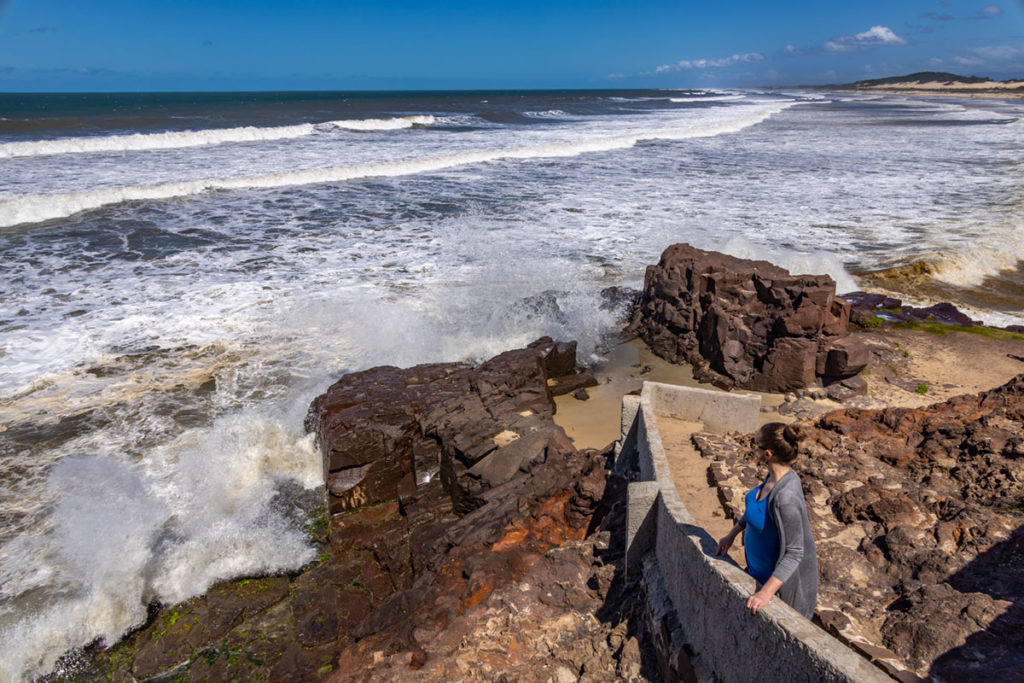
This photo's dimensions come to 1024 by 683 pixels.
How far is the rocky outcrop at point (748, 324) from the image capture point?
839 centimetres

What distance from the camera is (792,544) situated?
3.18 meters

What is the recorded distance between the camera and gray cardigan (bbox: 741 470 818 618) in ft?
10.4

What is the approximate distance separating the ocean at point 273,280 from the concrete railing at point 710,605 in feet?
11.4

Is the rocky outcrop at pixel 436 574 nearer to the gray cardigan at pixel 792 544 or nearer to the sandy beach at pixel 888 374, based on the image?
the sandy beach at pixel 888 374

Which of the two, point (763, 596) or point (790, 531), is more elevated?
point (790, 531)

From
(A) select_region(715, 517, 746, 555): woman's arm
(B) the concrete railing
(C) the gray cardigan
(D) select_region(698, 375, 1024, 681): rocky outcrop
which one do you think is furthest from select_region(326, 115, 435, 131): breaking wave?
(C) the gray cardigan

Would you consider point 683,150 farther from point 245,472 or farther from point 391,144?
point 245,472

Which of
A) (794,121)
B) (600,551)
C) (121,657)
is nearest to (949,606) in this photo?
(600,551)

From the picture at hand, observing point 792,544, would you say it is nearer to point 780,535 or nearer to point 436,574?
point 780,535

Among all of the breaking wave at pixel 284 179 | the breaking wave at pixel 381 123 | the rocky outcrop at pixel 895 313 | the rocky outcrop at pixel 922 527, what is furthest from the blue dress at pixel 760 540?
the breaking wave at pixel 381 123

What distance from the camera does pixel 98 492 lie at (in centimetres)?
674

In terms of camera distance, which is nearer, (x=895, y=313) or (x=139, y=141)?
(x=895, y=313)

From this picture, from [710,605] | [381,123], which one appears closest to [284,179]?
[710,605]

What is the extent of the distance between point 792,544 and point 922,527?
6.48ft
